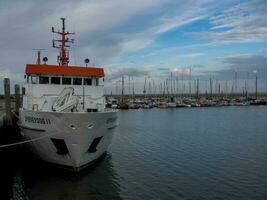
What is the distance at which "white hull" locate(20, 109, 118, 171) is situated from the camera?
17.6 meters

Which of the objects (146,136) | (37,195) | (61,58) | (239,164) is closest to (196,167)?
(239,164)

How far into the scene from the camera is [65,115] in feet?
57.2

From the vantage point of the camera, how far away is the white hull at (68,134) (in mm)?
17562

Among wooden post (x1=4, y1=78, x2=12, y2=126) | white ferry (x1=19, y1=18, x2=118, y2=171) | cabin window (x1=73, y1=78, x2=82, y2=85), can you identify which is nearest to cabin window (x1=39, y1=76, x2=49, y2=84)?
white ferry (x1=19, y1=18, x2=118, y2=171)

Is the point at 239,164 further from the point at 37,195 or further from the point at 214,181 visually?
the point at 37,195

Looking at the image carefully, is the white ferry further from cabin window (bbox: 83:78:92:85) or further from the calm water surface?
the calm water surface

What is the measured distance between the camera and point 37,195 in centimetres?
1612

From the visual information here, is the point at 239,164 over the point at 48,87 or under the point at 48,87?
under

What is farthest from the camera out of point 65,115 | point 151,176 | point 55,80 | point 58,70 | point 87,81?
point 87,81

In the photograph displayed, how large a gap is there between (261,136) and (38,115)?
25918 millimetres

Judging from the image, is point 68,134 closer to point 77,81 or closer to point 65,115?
point 65,115

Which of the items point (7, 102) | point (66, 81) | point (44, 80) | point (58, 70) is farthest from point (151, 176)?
point (7, 102)

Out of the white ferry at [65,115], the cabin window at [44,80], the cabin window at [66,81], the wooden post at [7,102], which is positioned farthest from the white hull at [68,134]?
the wooden post at [7,102]

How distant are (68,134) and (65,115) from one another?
102cm
